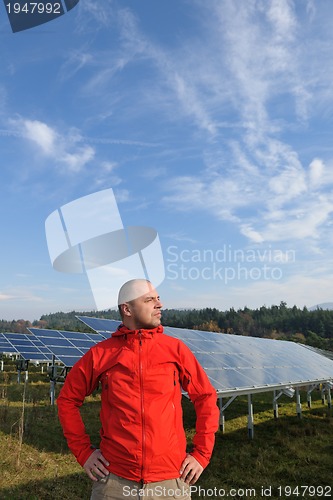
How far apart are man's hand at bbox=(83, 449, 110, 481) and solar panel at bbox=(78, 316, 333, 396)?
722cm

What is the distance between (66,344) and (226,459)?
1096 cm

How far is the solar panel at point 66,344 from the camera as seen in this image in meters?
15.6

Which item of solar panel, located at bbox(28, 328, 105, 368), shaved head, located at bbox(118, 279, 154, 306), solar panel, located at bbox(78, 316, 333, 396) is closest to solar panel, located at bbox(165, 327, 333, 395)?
solar panel, located at bbox(78, 316, 333, 396)

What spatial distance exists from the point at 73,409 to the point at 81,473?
686 centimetres

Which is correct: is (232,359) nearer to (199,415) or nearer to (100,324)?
(100,324)

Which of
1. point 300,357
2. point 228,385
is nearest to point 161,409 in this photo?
point 228,385

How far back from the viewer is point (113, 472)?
2879 mm

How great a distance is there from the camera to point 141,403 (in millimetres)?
2898

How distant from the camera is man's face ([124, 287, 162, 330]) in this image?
303 centimetres

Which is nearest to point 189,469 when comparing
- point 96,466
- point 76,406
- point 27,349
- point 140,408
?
point 140,408

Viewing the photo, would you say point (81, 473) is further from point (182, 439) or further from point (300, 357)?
point (300, 357)

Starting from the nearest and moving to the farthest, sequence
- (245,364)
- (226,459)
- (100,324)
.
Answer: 1. (226,459)
2. (245,364)
3. (100,324)

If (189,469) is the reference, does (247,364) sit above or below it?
below

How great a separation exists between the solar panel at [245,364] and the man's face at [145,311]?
7.34 meters
